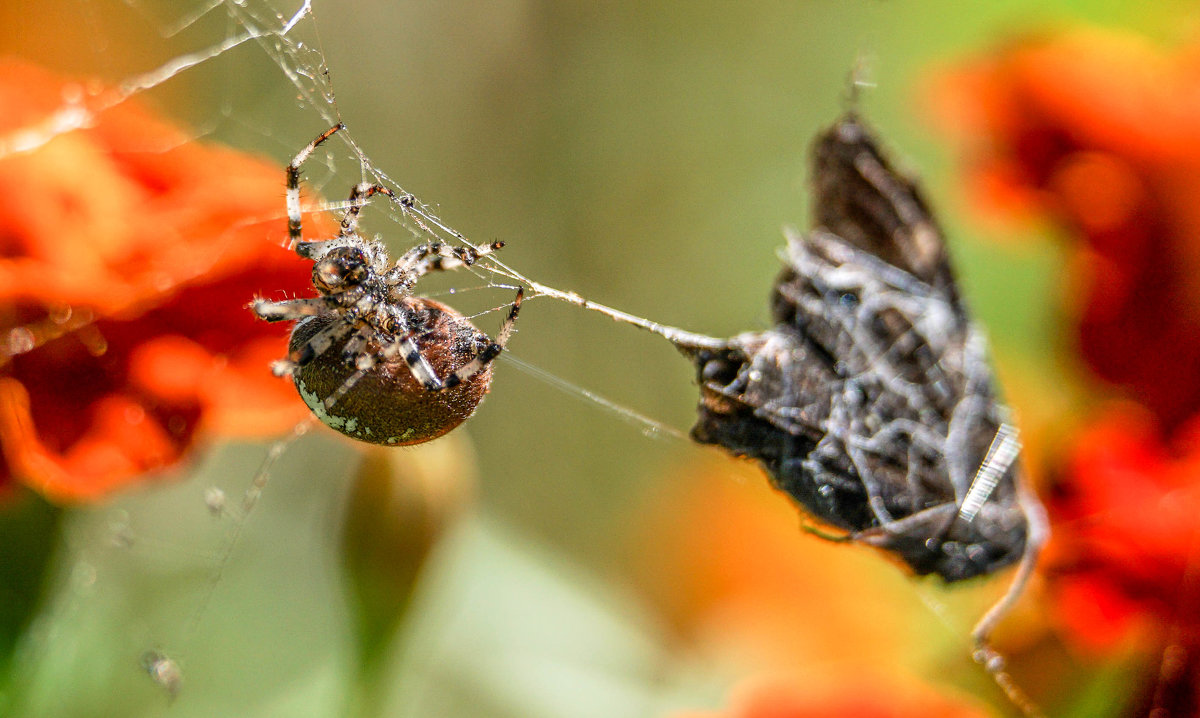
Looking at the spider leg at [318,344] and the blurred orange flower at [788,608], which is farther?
the blurred orange flower at [788,608]

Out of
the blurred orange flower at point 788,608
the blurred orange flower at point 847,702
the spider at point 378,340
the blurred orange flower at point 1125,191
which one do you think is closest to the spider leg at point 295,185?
the spider at point 378,340

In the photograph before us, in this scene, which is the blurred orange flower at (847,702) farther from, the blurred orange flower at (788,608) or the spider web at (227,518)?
the spider web at (227,518)

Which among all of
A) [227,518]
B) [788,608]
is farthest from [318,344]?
[788,608]

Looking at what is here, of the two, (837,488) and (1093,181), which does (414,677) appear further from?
(1093,181)

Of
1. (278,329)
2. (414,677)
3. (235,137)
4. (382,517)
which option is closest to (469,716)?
(414,677)

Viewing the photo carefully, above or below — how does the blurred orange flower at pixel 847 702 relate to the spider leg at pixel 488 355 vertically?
below

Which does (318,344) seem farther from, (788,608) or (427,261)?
(788,608)
